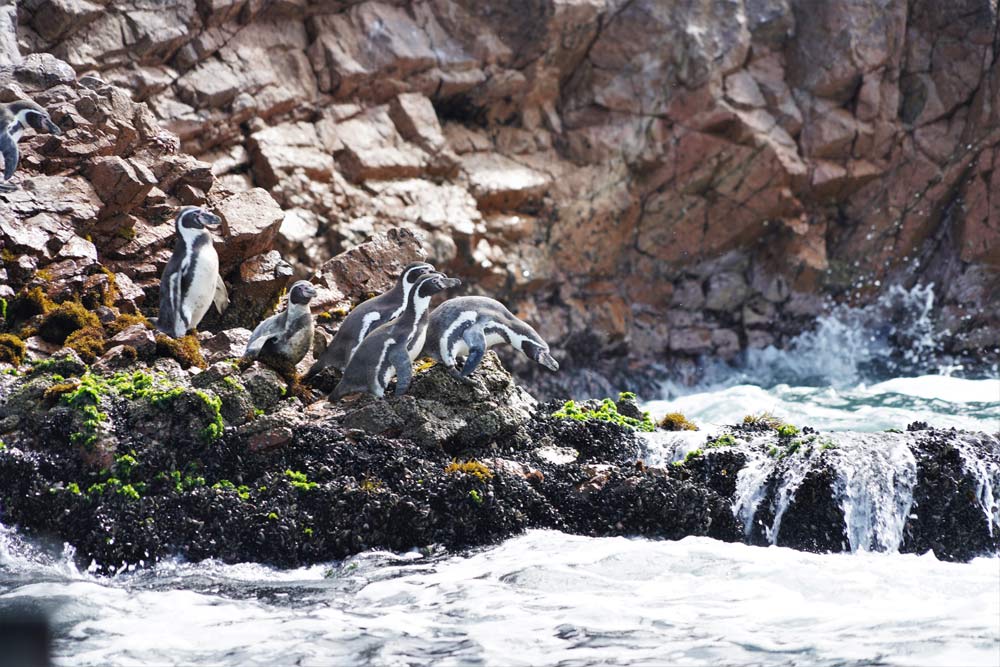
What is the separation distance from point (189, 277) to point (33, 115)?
2.77 meters

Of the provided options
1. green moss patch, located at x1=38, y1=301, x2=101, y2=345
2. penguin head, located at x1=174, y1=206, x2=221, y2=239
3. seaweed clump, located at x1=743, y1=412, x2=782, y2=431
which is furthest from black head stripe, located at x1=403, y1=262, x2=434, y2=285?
seaweed clump, located at x1=743, y1=412, x2=782, y2=431

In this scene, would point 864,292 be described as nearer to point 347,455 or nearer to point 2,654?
point 347,455

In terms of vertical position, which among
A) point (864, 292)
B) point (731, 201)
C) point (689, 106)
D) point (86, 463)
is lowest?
point (86, 463)

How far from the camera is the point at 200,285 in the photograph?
11.6m

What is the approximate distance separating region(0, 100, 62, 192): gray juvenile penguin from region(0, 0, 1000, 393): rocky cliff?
5.16m

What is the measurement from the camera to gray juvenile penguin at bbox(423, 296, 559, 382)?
1037cm

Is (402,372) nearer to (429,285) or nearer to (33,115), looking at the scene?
(429,285)

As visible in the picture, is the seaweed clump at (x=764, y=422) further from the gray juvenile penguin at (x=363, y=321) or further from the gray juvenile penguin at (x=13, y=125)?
the gray juvenile penguin at (x=13, y=125)

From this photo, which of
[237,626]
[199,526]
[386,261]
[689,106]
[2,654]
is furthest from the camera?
[689,106]

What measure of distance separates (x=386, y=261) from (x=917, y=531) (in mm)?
6183

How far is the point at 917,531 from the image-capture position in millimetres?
9797

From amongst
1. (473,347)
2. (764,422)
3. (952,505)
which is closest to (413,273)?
(473,347)

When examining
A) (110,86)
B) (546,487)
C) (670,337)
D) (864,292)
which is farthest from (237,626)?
(864,292)

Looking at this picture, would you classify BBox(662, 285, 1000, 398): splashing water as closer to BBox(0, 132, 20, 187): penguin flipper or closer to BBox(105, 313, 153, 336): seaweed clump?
BBox(105, 313, 153, 336): seaweed clump
